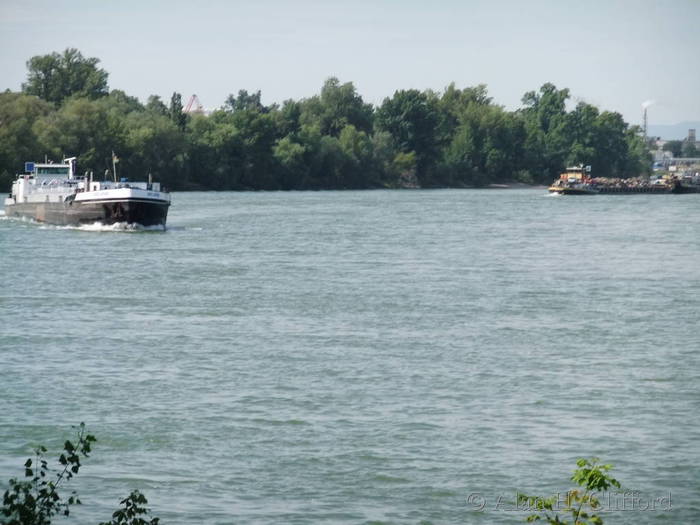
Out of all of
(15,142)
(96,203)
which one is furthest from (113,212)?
(15,142)

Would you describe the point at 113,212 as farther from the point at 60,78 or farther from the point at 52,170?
the point at 60,78

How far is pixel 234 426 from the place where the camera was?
Answer: 18141mm

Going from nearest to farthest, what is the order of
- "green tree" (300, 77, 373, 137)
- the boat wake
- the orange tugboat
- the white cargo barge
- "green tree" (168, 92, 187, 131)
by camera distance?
the white cargo barge < the boat wake < the orange tugboat < "green tree" (168, 92, 187, 131) < "green tree" (300, 77, 373, 137)

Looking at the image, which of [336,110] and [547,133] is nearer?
[336,110]

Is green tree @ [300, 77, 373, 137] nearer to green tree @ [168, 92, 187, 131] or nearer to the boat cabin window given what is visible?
green tree @ [168, 92, 187, 131]

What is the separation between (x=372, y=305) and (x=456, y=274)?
31.1ft

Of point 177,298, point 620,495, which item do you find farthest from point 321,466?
point 177,298

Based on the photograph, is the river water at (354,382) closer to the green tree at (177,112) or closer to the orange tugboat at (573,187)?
the orange tugboat at (573,187)

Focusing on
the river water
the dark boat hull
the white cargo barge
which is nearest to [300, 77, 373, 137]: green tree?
the white cargo barge

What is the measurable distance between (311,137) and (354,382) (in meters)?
121

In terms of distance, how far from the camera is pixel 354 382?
21125mm

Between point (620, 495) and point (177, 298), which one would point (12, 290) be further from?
point (620, 495)

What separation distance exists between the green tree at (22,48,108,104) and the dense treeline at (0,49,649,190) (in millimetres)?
114

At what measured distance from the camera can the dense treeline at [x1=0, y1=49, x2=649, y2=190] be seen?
11731 centimetres
